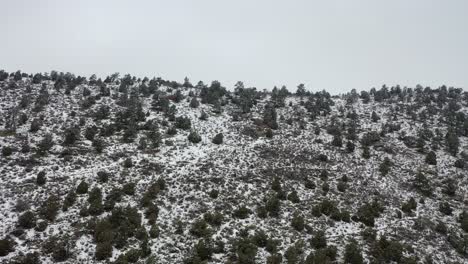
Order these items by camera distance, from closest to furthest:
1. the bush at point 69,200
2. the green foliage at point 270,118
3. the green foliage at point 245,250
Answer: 1. the green foliage at point 245,250
2. the bush at point 69,200
3. the green foliage at point 270,118

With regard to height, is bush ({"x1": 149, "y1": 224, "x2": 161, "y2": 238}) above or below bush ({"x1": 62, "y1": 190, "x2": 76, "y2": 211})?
below

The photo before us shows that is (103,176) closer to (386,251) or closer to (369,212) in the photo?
(369,212)

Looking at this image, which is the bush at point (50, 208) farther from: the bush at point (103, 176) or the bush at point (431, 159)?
the bush at point (431, 159)

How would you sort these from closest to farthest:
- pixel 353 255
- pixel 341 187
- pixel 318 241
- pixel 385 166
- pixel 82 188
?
pixel 353 255, pixel 318 241, pixel 82 188, pixel 341 187, pixel 385 166

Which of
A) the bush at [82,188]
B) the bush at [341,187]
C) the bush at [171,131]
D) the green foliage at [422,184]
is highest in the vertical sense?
the bush at [171,131]

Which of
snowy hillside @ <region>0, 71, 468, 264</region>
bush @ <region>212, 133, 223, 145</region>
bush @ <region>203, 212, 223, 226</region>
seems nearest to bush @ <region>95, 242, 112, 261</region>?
snowy hillside @ <region>0, 71, 468, 264</region>

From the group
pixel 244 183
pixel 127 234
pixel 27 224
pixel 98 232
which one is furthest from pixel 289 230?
pixel 27 224

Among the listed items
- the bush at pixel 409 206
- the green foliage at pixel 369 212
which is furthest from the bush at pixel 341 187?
the bush at pixel 409 206

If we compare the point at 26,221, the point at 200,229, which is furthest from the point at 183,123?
the point at 26,221

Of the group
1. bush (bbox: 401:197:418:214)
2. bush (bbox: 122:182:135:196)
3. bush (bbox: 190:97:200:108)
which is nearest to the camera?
bush (bbox: 122:182:135:196)

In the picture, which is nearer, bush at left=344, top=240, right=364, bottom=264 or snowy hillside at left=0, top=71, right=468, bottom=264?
bush at left=344, top=240, right=364, bottom=264

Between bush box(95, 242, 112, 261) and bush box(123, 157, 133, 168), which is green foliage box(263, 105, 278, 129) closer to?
bush box(123, 157, 133, 168)

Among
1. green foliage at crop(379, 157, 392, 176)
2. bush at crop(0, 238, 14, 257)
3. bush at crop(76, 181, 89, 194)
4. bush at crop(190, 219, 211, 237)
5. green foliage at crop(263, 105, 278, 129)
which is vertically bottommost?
bush at crop(0, 238, 14, 257)

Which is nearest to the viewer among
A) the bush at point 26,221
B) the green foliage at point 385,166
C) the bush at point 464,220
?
the bush at point 26,221
